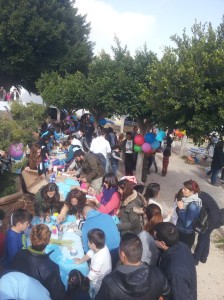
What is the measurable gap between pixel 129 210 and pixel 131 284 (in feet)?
7.73

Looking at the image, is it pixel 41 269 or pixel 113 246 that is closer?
pixel 41 269

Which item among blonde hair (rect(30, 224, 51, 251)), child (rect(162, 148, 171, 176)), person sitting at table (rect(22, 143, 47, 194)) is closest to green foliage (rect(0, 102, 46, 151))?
person sitting at table (rect(22, 143, 47, 194))

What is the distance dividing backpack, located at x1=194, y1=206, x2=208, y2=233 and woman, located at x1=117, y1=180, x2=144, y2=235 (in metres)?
1.09

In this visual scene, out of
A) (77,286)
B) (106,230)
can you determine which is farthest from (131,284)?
(106,230)

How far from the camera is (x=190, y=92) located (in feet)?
22.6

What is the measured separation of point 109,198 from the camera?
19.8ft

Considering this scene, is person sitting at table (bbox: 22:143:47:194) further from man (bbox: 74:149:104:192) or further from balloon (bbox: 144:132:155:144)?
balloon (bbox: 144:132:155:144)

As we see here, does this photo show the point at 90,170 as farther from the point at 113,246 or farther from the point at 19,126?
the point at 113,246

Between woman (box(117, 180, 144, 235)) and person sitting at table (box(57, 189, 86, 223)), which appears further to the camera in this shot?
person sitting at table (box(57, 189, 86, 223))

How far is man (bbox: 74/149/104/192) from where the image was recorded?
7.64 m

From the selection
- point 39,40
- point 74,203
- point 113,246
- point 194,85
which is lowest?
point 113,246

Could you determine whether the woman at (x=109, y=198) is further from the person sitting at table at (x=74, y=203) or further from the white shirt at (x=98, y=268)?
the white shirt at (x=98, y=268)

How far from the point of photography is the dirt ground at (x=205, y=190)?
5.79 metres

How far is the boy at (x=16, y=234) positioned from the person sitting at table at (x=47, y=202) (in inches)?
55.7
